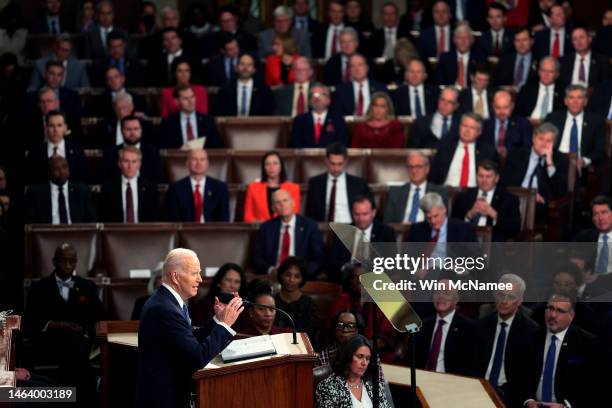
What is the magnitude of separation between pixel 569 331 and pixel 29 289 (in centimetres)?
290

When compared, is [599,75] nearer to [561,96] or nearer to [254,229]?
[561,96]

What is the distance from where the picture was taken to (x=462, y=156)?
27.1ft

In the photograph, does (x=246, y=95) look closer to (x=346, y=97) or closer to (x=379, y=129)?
(x=346, y=97)

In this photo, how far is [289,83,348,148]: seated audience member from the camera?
Result: 864cm

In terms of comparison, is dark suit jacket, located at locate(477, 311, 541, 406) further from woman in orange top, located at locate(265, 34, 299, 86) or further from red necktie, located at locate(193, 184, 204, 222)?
woman in orange top, located at locate(265, 34, 299, 86)

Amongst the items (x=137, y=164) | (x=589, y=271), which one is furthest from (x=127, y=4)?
(x=589, y=271)

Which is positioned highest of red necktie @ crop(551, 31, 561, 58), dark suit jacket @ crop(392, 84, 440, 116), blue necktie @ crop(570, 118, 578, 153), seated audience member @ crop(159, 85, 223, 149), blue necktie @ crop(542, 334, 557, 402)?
red necktie @ crop(551, 31, 561, 58)

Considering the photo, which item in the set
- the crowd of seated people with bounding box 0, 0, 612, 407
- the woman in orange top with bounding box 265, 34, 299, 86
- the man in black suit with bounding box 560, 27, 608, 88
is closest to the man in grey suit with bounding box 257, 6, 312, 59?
the crowd of seated people with bounding box 0, 0, 612, 407

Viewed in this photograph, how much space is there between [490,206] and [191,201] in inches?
73.4

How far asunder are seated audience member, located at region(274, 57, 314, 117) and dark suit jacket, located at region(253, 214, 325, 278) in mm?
2075

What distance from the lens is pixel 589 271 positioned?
694 cm

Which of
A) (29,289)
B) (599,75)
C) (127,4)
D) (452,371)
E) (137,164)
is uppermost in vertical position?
(127,4)

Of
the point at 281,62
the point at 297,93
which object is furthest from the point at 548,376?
the point at 281,62

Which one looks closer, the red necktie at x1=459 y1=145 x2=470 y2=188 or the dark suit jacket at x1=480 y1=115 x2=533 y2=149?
the red necktie at x1=459 y1=145 x2=470 y2=188
